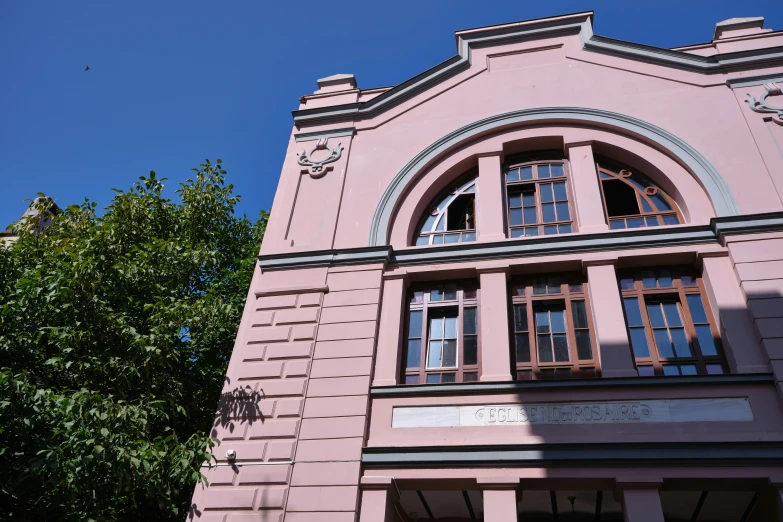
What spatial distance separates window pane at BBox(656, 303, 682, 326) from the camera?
33.2ft

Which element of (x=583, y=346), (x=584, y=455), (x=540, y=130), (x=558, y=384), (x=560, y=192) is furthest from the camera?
(x=540, y=130)

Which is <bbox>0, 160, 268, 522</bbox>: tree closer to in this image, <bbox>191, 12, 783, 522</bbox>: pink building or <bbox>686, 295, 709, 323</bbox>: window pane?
<bbox>191, 12, 783, 522</bbox>: pink building

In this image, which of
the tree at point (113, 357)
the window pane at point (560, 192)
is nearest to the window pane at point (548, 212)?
the window pane at point (560, 192)

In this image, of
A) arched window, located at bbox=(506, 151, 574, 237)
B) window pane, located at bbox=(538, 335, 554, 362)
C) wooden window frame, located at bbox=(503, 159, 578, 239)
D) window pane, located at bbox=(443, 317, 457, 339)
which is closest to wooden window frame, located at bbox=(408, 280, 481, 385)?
window pane, located at bbox=(443, 317, 457, 339)

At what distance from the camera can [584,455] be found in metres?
8.57

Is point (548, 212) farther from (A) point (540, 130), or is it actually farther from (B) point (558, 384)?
(B) point (558, 384)

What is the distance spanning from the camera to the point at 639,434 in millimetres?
8680

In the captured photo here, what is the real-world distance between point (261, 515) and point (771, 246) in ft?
29.9

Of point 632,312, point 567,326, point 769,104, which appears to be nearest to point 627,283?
point 632,312

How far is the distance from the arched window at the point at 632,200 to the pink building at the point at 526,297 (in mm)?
49

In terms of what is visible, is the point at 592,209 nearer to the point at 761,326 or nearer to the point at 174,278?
the point at 761,326

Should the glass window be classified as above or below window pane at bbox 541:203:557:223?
below

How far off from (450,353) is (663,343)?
3.47m

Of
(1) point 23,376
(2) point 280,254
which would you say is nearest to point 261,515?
(1) point 23,376
